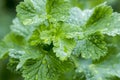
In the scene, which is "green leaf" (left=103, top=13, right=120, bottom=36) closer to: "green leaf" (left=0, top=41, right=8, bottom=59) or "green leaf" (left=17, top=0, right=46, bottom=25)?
"green leaf" (left=17, top=0, right=46, bottom=25)

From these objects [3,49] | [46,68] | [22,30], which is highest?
[22,30]

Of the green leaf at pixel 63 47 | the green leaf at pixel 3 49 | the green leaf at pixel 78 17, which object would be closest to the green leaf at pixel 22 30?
the green leaf at pixel 3 49

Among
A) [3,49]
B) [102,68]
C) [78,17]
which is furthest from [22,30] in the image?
[102,68]

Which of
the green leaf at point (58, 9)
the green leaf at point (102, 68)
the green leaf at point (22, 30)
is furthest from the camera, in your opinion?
the green leaf at point (22, 30)

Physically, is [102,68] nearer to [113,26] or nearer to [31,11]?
[113,26]

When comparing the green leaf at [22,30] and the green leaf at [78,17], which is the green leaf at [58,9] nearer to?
the green leaf at [78,17]

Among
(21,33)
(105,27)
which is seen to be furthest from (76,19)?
(21,33)

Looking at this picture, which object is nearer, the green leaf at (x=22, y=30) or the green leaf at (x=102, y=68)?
the green leaf at (x=102, y=68)
